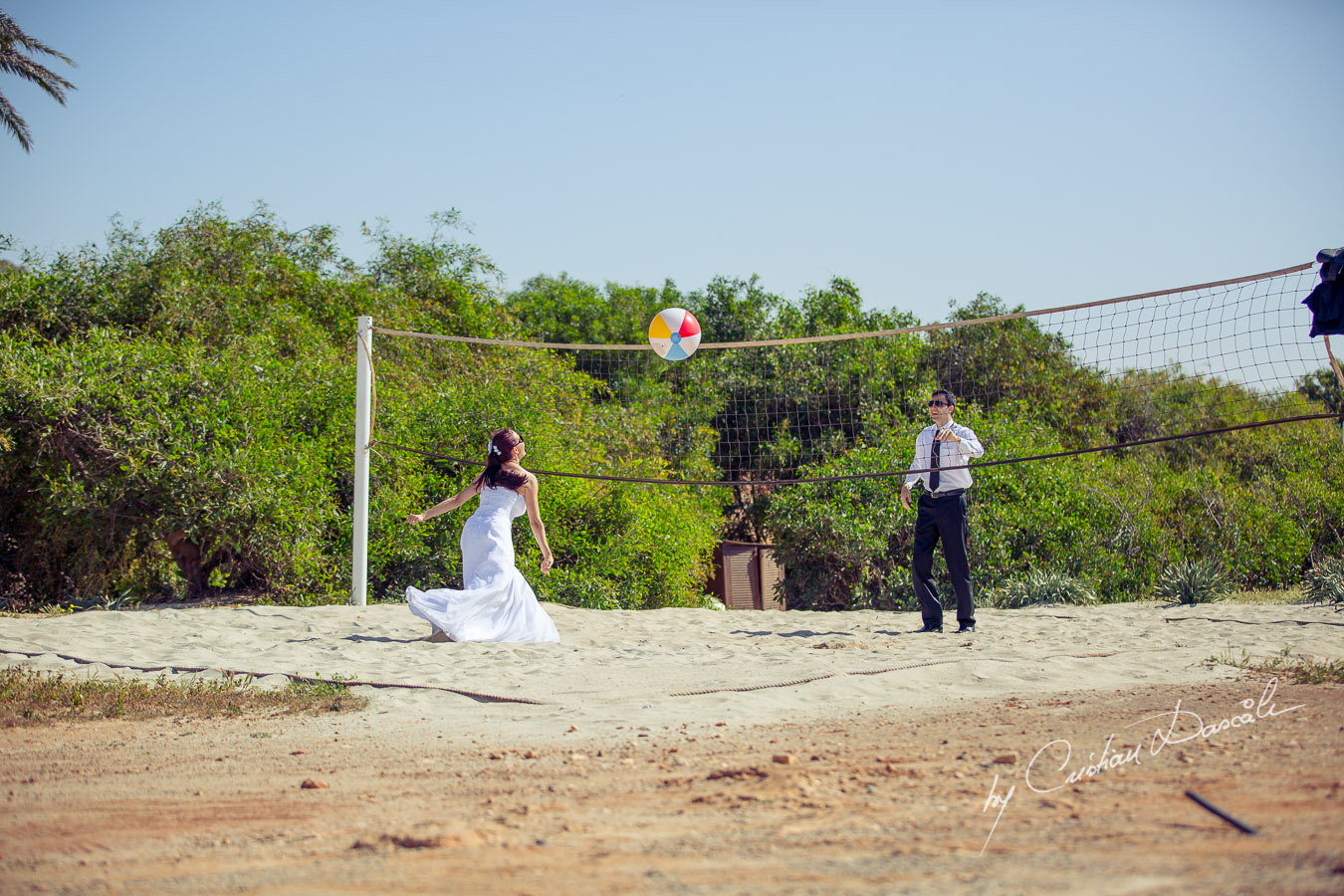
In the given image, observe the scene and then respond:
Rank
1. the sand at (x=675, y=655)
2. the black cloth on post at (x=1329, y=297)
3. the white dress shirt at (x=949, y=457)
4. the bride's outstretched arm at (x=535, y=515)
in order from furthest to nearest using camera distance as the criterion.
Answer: the white dress shirt at (x=949, y=457), the bride's outstretched arm at (x=535, y=515), the black cloth on post at (x=1329, y=297), the sand at (x=675, y=655)

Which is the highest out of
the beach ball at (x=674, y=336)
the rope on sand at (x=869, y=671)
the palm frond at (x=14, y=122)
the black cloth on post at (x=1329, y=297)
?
the palm frond at (x=14, y=122)

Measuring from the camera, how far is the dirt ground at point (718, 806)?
2.32 m

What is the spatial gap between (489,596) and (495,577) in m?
0.15

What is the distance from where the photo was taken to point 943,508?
7.04 meters

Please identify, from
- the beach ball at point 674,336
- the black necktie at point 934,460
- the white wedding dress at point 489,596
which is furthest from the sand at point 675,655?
the beach ball at point 674,336

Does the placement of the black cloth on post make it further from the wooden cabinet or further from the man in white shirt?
the wooden cabinet

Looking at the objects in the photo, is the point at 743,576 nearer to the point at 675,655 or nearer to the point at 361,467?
the point at 361,467

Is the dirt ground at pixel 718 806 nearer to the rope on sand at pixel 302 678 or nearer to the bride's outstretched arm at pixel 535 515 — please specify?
the rope on sand at pixel 302 678

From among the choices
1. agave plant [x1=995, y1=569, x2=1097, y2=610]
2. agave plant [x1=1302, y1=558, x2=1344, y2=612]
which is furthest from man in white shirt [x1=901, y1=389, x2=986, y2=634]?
agave plant [x1=1302, y1=558, x2=1344, y2=612]

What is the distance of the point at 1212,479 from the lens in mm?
12258

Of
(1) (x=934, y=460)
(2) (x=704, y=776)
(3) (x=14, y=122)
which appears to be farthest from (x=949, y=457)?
(3) (x=14, y=122)

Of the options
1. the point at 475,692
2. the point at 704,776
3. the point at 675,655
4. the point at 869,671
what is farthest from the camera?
the point at 675,655

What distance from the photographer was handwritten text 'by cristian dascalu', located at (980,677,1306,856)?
301 centimetres

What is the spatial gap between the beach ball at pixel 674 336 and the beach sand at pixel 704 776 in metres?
2.79
